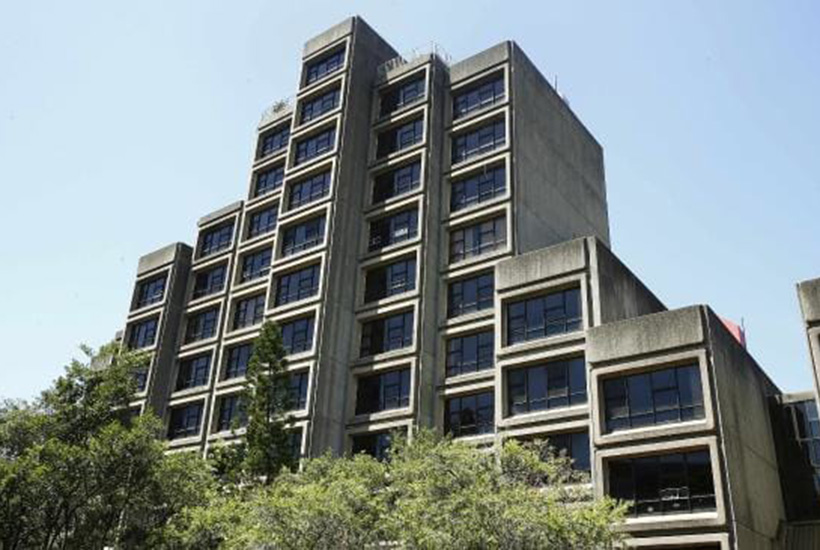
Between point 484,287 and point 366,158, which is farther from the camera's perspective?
point 366,158

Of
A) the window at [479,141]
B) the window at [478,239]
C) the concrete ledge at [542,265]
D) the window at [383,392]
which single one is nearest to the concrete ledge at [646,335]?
the concrete ledge at [542,265]

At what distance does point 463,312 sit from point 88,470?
74.9ft

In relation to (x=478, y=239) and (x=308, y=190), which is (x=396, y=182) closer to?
(x=308, y=190)

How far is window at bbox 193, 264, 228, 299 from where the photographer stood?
196ft

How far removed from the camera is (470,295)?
146 ft

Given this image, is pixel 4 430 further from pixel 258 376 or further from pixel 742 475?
pixel 742 475

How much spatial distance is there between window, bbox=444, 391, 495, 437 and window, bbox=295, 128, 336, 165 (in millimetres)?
20628

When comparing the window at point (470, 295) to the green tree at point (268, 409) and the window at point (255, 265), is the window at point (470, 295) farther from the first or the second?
the window at point (255, 265)

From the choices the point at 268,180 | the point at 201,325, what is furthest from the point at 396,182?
the point at 201,325

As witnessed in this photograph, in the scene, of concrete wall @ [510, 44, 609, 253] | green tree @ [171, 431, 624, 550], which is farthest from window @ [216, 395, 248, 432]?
concrete wall @ [510, 44, 609, 253]

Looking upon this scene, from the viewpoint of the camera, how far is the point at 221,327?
55.5 meters

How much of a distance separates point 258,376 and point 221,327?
45.3ft

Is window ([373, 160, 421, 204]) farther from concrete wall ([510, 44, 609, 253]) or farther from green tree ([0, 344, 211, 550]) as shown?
green tree ([0, 344, 211, 550])

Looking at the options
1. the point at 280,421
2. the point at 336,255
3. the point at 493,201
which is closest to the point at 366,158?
the point at 336,255
